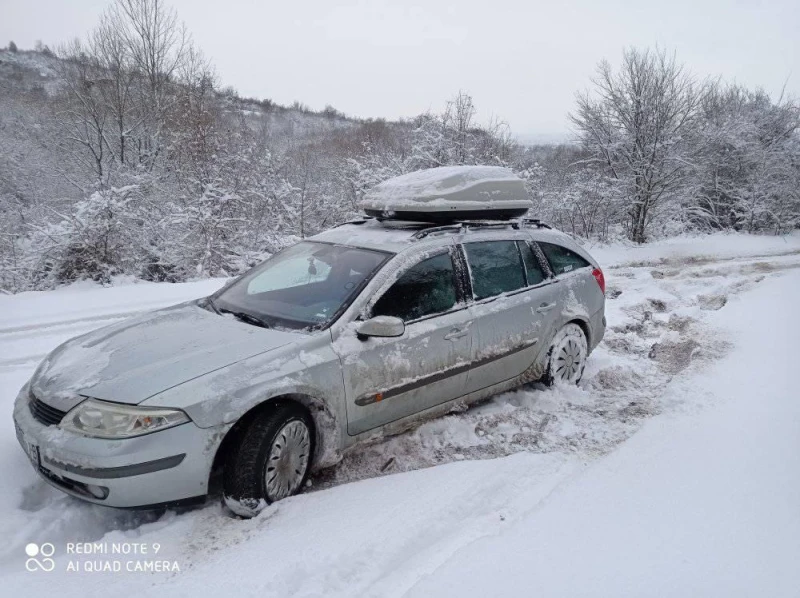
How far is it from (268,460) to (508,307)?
2.22 meters

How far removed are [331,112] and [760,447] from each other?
85357 millimetres

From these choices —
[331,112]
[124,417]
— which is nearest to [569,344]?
[124,417]

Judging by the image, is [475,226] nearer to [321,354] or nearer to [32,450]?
[321,354]

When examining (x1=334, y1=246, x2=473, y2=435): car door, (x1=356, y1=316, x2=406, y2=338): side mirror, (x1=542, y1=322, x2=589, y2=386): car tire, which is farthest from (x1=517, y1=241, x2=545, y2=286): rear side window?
(x1=356, y1=316, x2=406, y2=338): side mirror

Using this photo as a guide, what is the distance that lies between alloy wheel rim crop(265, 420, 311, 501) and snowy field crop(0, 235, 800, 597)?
0.12 meters

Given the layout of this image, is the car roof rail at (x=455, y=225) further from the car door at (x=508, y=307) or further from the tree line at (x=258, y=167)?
the tree line at (x=258, y=167)

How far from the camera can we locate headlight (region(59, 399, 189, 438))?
2.47 meters

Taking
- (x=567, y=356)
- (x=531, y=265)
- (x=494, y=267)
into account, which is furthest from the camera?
(x=567, y=356)

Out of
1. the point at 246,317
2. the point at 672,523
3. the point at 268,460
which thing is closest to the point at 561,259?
the point at 672,523

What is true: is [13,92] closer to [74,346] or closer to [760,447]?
[74,346]

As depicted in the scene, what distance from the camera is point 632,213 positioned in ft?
57.5

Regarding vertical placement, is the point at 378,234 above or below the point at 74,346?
above

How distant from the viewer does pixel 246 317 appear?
3410 mm

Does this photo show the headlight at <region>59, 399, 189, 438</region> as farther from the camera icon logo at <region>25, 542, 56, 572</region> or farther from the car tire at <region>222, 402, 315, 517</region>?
the camera icon logo at <region>25, 542, 56, 572</region>
